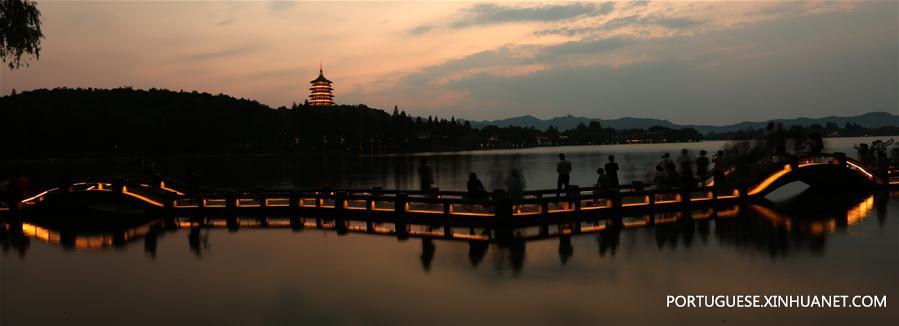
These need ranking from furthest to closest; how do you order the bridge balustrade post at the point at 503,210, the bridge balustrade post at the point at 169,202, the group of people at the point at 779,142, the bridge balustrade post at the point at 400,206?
the group of people at the point at 779,142 → the bridge balustrade post at the point at 169,202 → the bridge balustrade post at the point at 400,206 → the bridge balustrade post at the point at 503,210

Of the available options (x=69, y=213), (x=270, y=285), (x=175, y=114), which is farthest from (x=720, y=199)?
(x=175, y=114)

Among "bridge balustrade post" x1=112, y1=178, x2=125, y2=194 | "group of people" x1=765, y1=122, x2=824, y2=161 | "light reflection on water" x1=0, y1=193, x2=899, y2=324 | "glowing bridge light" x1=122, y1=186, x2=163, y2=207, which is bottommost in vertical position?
"light reflection on water" x1=0, y1=193, x2=899, y2=324

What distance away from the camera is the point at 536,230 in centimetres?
1493

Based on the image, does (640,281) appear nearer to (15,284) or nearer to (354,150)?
(15,284)

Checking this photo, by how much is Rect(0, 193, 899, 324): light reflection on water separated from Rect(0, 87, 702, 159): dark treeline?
116945mm

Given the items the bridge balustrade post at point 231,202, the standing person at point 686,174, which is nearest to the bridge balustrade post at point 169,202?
the bridge balustrade post at point 231,202

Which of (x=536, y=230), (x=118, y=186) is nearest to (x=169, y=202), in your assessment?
(x=118, y=186)

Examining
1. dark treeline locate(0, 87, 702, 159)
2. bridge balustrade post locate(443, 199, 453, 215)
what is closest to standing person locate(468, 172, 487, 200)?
bridge balustrade post locate(443, 199, 453, 215)

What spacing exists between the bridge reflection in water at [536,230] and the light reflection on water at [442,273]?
105mm

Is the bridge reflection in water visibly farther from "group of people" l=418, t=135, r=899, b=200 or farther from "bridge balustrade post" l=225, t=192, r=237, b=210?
"group of people" l=418, t=135, r=899, b=200

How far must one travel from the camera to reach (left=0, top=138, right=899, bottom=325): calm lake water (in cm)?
812

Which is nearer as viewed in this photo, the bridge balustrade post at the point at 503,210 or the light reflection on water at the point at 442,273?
the light reflection on water at the point at 442,273

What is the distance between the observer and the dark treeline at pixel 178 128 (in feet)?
364

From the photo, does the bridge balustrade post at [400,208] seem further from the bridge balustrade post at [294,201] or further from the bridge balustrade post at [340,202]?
the bridge balustrade post at [294,201]
